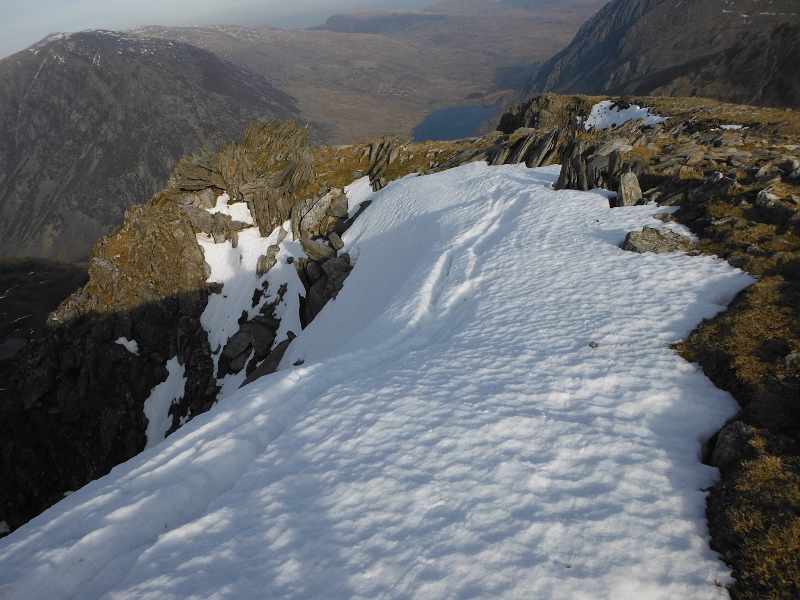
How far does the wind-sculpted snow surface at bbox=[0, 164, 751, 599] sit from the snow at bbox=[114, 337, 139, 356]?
3446 cm

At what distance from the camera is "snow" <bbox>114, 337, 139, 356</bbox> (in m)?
38.3

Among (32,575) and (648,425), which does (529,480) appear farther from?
(32,575)

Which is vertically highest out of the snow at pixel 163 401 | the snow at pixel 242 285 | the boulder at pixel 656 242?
the boulder at pixel 656 242

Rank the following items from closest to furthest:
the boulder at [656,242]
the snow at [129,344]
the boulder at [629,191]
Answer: the boulder at [656,242]
the boulder at [629,191]
the snow at [129,344]

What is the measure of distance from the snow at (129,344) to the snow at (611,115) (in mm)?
58811

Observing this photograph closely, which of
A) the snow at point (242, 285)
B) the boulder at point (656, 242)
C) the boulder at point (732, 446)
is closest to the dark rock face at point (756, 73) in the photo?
the boulder at point (656, 242)

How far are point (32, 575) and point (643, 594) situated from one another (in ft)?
34.0

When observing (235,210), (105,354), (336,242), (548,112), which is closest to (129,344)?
(105,354)

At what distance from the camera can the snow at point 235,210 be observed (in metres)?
42.1

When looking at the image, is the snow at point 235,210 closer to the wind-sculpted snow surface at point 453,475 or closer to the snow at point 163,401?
the snow at point 163,401

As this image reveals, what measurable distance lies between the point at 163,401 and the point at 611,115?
2690 inches

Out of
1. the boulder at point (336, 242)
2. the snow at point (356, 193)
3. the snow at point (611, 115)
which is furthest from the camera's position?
the snow at point (611, 115)

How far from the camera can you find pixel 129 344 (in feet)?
127

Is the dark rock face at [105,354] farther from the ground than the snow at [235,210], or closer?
closer
